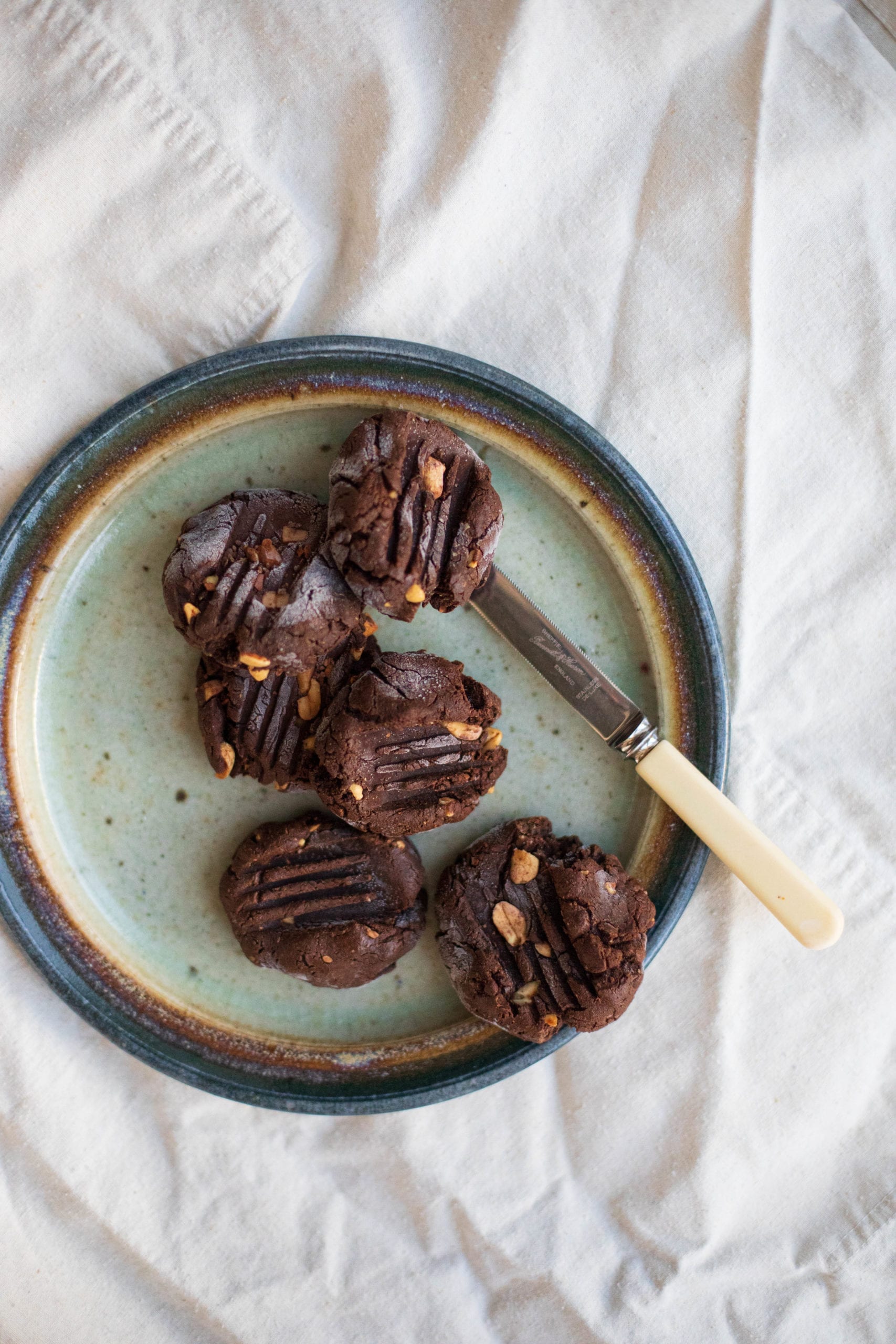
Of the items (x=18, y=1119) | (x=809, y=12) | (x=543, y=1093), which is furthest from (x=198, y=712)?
(x=809, y=12)

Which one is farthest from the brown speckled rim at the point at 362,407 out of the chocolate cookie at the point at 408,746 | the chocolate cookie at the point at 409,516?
the chocolate cookie at the point at 408,746

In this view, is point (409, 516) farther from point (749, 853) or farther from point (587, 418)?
point (749, 853)

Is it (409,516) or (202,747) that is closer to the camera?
(409,516)

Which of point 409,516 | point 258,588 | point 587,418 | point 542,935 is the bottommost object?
point 542,935

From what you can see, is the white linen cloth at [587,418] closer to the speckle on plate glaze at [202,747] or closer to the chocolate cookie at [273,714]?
the speckle on plate glaze at [202,747]

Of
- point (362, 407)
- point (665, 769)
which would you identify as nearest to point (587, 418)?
point (362, 407)
